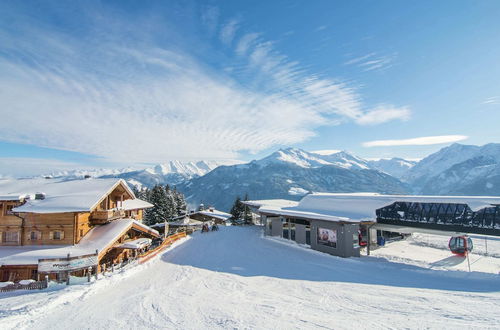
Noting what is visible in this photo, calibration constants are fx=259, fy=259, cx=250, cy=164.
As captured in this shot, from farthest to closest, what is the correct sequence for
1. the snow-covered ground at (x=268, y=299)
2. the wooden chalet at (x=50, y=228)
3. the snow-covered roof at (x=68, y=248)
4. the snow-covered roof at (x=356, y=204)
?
the snow-covered roof at (x=356, y=204)
the wooden chalet at (x=50, y=228)
the snow-covered roof at (x=68, y=248)
the snow-covered ground at (x=268, y=299)

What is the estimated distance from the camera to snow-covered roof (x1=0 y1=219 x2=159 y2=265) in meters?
19.0

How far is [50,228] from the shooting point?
72.8ft

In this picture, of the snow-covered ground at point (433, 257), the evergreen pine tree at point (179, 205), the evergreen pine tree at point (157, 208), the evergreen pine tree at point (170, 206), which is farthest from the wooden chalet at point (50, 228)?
the evergreen pine tree at point (179, 205)

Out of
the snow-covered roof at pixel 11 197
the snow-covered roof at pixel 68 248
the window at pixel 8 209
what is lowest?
the snow-covered roof at pixel 68 248

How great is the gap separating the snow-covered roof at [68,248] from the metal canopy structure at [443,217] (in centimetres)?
2775

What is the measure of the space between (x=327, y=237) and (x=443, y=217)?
11506 mm

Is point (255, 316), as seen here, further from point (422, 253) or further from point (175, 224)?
point (175, 224)

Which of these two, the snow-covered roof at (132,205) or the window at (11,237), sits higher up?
the snow-covered roof at (132,205)

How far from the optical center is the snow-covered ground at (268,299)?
33.9 ft

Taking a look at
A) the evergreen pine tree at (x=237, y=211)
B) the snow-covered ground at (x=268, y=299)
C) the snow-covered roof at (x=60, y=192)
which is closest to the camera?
the snow-covered ground at (x=268, y=299)

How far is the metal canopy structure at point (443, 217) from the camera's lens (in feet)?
72.3

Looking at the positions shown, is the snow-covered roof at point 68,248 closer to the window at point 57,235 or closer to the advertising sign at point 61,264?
the window at point 57,235

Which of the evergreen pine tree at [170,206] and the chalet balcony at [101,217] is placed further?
the evergreen pine tree at [170,206]

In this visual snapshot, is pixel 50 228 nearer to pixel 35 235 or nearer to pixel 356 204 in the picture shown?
pixel 35 235
